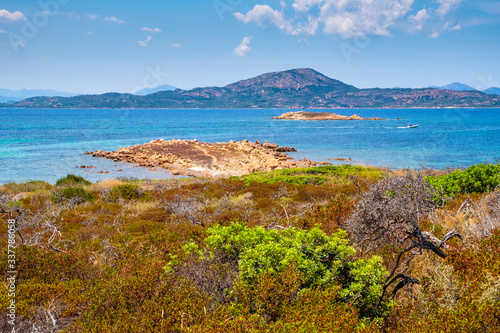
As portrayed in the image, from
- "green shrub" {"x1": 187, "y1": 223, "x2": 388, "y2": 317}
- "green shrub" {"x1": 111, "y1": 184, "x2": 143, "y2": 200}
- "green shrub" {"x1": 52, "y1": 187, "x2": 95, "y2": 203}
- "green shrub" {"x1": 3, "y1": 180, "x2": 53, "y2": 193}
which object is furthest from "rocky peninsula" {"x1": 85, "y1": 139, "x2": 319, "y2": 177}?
"green shrub" {"x1": 187, "y1": 223, "x2": 388, "y2": 317}

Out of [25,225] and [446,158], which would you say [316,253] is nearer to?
[25,225]

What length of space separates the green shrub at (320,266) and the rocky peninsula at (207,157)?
2915 centimetres

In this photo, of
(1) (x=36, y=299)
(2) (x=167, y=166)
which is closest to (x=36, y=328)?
(1) (x=36, y=299)

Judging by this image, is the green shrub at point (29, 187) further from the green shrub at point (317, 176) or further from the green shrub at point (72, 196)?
the green shrub at point (317, 176)

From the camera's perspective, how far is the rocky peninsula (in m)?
36.9

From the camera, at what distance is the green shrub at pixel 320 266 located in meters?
4.07

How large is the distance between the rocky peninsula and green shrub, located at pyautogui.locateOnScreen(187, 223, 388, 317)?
2915 cm

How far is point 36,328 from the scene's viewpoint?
393 cm

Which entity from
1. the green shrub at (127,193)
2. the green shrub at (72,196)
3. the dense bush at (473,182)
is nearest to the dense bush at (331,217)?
the dense bush at (473,182)

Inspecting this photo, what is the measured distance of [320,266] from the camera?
4273mm

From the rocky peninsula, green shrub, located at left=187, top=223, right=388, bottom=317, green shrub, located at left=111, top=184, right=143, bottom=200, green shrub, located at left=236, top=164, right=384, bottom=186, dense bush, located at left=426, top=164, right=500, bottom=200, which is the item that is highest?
green shrub, located at left=187, top=223, right=388, bottom=317

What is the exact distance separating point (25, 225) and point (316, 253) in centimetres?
1014

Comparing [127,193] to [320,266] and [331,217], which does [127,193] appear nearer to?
[331,217]

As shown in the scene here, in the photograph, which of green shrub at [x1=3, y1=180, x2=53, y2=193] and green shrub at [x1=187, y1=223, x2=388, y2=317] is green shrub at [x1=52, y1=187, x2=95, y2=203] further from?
green shrub at [x1=187, y1=223, x2=388, y2=317]
